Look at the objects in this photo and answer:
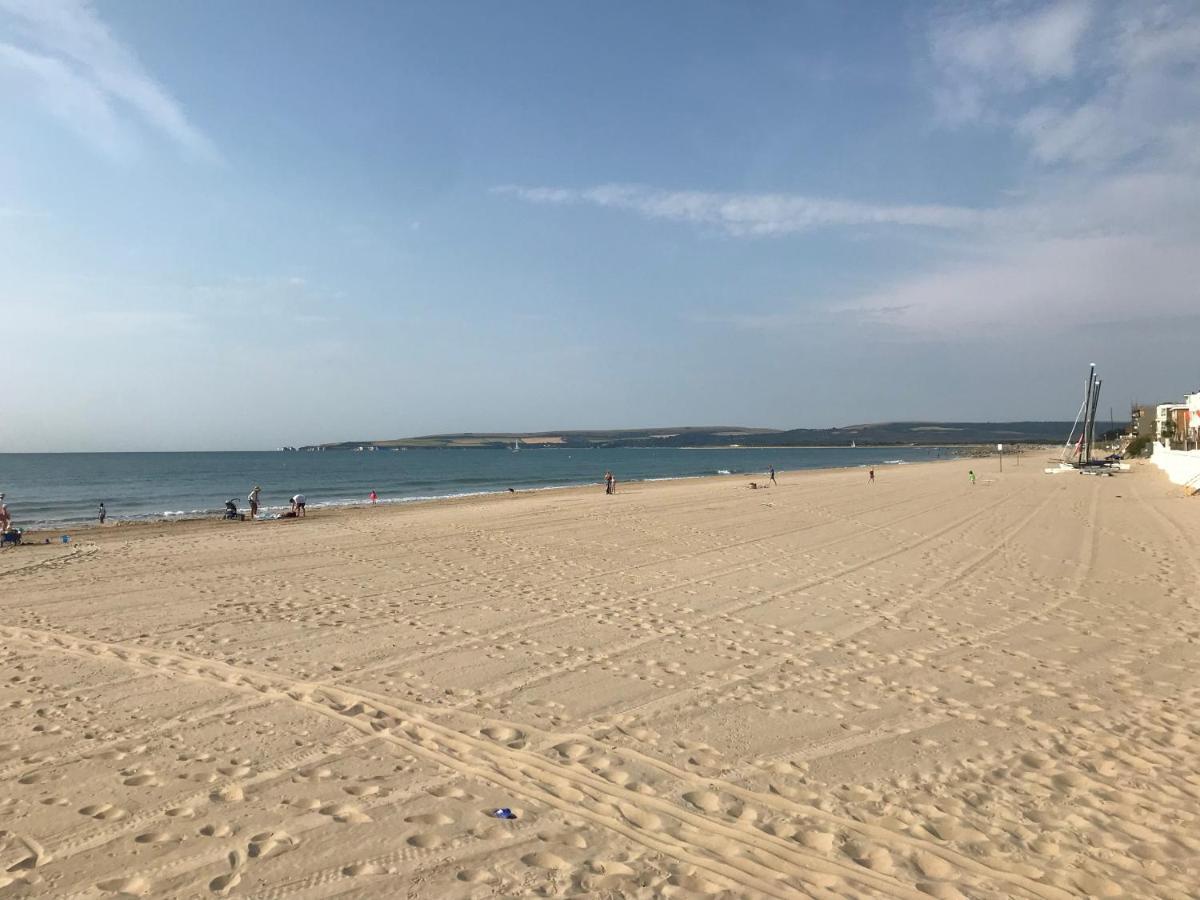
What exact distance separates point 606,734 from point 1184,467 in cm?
3473

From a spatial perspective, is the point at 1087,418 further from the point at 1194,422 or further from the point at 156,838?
the point at 156,838

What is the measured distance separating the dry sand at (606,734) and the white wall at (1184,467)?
65.0ft

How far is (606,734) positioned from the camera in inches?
204

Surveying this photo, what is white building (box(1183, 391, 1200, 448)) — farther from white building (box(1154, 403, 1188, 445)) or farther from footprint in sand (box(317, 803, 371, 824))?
footprint in sand (box(317, 803, 371, 824))

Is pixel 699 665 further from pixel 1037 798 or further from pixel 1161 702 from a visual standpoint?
pixel 1161 702

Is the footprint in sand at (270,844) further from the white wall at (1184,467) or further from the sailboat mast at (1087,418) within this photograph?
the sailboat mast at (1087,418)

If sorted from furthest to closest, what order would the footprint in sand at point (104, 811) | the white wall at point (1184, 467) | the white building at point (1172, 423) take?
the white building at point (1172, 423) < the white wall at point (1184, 467) < the footprint in sand at point (104, 811)

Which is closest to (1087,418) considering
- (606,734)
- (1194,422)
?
(1194,422)

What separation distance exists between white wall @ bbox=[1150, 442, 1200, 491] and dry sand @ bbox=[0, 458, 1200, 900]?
65.0ft

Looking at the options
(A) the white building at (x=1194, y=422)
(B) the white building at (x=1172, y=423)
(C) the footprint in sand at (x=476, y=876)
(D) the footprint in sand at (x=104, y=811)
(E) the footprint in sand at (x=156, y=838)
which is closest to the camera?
(C) the footprint in sand at (x=476, y=876)

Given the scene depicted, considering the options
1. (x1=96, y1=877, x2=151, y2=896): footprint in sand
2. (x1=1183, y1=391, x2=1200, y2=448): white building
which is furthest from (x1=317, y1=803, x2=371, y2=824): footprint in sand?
(x1=1183, y1=391, x2=1200, y2=448): white building

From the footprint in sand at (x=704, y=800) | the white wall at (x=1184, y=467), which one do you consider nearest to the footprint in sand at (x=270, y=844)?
the footprint in sand at (x=704, y=800)

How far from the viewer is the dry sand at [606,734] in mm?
3570

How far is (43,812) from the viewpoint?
13.1 feet
